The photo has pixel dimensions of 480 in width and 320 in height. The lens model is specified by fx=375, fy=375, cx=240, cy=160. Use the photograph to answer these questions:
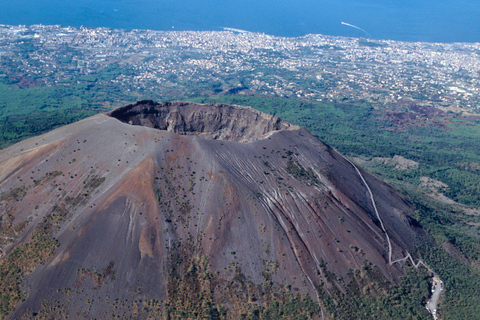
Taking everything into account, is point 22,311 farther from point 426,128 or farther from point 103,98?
point 426,128

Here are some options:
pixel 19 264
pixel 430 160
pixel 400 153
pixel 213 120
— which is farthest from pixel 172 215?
pixel 430 160

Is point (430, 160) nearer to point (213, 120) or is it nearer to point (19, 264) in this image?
point (213, 120)

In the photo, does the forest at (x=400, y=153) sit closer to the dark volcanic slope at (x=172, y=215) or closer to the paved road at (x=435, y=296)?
the paved road at (x=435, y=296)

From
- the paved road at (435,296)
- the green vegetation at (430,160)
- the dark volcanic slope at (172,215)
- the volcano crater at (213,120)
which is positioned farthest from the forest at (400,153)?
the volcano crater at (213,120)

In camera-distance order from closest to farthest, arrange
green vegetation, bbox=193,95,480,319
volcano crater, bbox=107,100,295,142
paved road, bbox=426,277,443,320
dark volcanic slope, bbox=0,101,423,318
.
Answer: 1. dark volcanic slope, bbox=0,101,423,318
2. paved road, bbox=426,277,443,320
3. green vegetation, bbox=193,95,480,319
4. volcano crater, bbox=107,100,295,142


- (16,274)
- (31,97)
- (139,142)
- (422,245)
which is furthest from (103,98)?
(422,245)

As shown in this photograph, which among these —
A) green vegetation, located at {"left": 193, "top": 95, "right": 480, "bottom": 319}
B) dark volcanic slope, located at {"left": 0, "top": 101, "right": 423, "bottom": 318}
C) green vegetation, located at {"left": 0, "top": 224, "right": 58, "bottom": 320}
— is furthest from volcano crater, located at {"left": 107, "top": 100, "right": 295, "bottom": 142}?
green vegetation, located at {"left": 193, "top": 95, "right": 480, "bottom": 319}

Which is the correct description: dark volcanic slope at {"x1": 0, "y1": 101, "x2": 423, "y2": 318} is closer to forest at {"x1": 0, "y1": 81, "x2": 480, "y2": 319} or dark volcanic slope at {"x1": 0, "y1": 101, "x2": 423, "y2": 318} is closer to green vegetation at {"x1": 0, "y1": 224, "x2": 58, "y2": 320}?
green vegetation at {"x1": 0, "y1": 224, "x2": 58, "y2": 320}

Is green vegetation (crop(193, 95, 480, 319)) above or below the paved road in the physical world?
above
